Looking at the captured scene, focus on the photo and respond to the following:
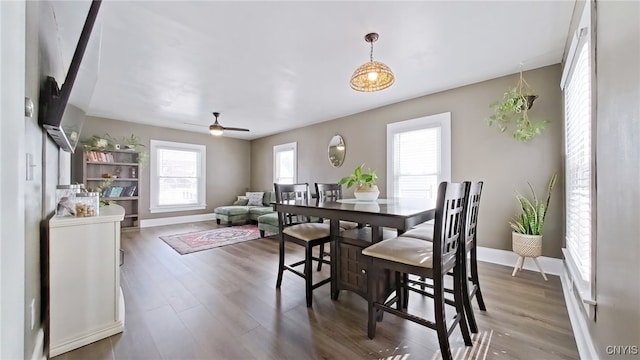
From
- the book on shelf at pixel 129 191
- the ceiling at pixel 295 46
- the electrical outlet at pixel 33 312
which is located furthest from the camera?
the book on shelf at pixel 129 191

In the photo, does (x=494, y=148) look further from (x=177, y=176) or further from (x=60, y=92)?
(x=177, y=176)

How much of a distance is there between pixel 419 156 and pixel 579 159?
2.06m

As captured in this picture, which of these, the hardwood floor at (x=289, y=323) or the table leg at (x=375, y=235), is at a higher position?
the table leg at (x=375, y=235)

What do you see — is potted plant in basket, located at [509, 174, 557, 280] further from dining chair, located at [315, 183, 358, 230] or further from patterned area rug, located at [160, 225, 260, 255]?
patterned area rug, located at [160, 225, 260, 255]

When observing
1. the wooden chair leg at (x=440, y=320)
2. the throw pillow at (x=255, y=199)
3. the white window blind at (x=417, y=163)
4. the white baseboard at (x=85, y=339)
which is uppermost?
the white window blind at (x=417, y=163)

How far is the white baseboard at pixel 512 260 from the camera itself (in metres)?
2.82

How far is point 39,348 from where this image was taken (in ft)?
4.76

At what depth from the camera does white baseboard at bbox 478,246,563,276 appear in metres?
2.82

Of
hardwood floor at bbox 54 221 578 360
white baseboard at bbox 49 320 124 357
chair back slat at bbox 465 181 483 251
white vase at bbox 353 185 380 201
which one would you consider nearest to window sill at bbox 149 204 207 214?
hardwood floor at bbox 54 221 578 360

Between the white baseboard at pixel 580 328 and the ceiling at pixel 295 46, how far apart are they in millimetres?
2276

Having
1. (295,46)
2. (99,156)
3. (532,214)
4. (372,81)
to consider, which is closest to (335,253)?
(372,81)

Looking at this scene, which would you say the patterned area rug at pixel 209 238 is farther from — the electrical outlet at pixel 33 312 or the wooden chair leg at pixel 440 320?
the wooden chair leg at pixel 440 320

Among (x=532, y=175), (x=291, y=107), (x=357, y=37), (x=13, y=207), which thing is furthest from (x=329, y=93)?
(x=13, y=207)

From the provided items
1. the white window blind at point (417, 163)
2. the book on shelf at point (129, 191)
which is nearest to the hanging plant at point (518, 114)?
the white window blind at point (417, 163)
